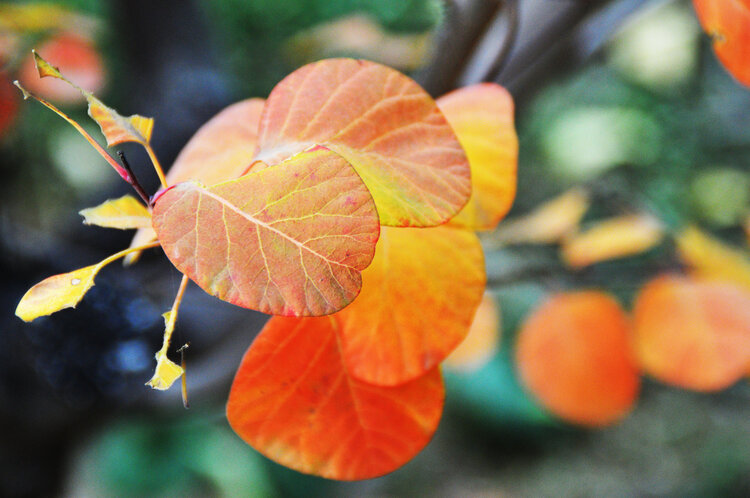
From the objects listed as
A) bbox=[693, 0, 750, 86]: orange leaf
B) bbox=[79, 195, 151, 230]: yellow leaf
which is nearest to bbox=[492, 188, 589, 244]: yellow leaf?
bbox=[693, 0, 750, 86]: orange leaf

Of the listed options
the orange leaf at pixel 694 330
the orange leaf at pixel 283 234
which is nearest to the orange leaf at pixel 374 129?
the orange leaf at pixel 283 234

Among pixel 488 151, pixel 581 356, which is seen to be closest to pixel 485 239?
pixel 581 356

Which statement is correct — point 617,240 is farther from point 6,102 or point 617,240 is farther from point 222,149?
point 6,102

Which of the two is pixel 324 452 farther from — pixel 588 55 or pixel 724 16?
pixel 588 55

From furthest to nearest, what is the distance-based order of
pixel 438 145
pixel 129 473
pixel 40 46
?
Result: pixel 129 473, pixel 40 46, pixel 438 145

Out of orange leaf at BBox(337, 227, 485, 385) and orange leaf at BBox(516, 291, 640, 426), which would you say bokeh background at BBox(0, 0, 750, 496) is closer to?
orange leaf at BBox(516, 291, 640, 426)

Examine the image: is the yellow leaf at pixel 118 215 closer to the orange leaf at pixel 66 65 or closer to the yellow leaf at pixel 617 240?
the yellow leaf at pixel 617 240

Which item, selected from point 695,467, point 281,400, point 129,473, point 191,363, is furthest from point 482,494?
point 281,400
